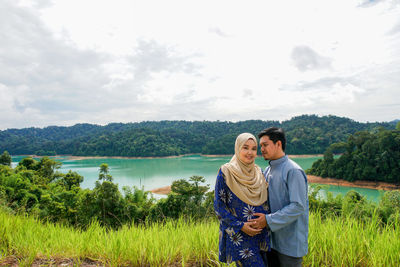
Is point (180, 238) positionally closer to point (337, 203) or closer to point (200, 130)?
point (337, 203)

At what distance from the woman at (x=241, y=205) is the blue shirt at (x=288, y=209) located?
7cm

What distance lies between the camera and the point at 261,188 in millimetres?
1528

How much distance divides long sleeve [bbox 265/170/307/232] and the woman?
0.39 feet

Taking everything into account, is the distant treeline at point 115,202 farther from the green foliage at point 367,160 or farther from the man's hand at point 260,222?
the green foliage at point 367,160

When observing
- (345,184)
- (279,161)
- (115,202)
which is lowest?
(345,184)

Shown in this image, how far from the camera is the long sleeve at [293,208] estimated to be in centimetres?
140

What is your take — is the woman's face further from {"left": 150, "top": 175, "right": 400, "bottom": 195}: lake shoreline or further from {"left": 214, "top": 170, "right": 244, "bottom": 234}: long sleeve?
{"left": 150, "top": 175, "right": 400, "bottom": 195}: lake shoreline

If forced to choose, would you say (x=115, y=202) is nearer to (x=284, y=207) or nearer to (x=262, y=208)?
(x=262, y=208)

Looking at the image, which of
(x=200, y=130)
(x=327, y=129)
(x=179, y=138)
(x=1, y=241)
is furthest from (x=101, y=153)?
(x=1, y=241)

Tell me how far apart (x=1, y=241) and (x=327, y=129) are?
6272 centimetres

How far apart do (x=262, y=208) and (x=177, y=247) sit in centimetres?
92

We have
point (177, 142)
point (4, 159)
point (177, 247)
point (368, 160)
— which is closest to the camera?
point (177, 247)

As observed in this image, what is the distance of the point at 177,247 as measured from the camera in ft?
6.63

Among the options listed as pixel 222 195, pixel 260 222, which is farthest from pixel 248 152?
pixel 260 222
